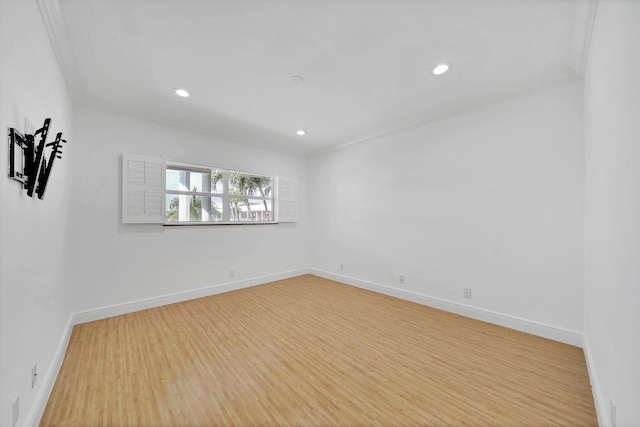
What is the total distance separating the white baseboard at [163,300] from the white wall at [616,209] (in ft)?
14.0

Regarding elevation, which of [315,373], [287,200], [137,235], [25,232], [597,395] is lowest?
[315,373]

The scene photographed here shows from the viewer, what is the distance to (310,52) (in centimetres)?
217

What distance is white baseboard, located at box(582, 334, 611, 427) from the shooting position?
1.40 m

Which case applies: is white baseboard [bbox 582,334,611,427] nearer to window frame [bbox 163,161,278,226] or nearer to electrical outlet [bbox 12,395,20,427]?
electrical outlet [bbox 12,395,20,427]

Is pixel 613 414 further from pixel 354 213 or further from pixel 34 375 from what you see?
pixel 354 213

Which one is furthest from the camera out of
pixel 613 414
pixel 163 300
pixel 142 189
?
pixel 163 300

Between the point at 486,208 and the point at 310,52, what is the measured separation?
8.77ft

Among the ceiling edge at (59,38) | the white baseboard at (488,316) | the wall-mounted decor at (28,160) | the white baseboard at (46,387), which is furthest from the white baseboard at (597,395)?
the ceiling edge at (59,38)

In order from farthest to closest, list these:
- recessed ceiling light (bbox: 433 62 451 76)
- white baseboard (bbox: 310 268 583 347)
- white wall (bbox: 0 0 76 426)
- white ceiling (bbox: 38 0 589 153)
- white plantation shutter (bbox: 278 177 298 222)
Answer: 1. white plantation shutter (bbox: 278 177 298 222)
2. white baseboard (bbox: 310 268 583 347)
3. recessed ceiling light (bbox: 433 62 451 76)
4. white ceiling (bbox: 38 0 589 153)
5. white wall (bbox: 0 0 76 426)

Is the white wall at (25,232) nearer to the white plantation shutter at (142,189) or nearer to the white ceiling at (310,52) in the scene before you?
the white ceiling at (310,52)

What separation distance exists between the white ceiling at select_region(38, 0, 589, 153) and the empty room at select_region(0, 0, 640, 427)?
2cm

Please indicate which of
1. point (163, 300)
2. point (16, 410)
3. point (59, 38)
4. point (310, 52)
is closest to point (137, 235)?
point (163, 300)

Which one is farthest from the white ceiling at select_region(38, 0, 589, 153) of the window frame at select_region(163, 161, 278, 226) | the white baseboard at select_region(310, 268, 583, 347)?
the white baseboard at select_region(310, 268, 583, 347)

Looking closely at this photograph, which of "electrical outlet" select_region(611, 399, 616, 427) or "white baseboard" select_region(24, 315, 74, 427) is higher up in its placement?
"electrical outlet" select_region(611, 399, 616, 427)
